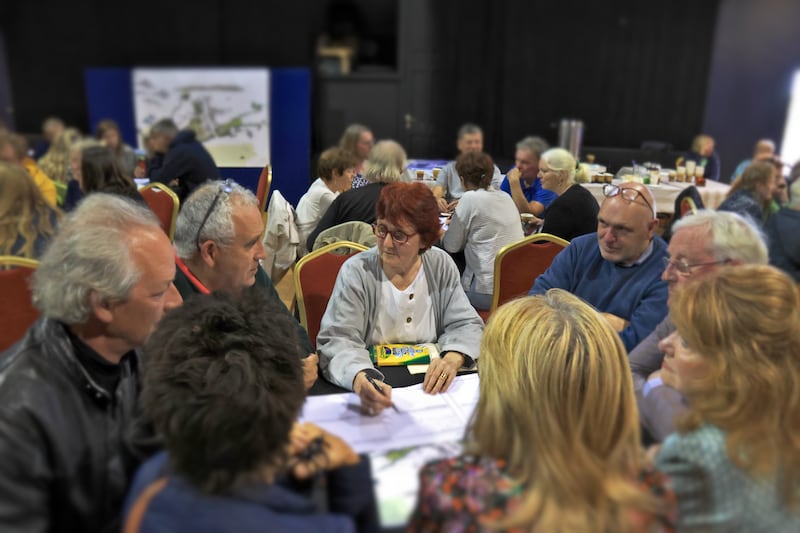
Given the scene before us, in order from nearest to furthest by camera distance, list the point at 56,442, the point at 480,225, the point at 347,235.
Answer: the point at 56,442 → the point at 347,235 → the point at 480,225

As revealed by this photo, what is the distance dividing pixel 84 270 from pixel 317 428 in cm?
60

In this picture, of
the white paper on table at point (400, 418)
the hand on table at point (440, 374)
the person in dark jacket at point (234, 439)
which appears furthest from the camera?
the hand on table at point (440, 374)

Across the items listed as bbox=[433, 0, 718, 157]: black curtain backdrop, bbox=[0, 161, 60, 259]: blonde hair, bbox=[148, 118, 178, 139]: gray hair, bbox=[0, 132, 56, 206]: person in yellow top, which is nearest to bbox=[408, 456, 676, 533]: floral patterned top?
bbox=[0, 161, 60, 259]: blonde hair

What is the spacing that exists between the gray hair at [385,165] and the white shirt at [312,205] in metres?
0.25

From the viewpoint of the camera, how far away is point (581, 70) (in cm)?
945

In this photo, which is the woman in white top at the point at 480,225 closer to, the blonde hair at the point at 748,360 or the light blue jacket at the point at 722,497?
the blonde hair at the point at 748,360

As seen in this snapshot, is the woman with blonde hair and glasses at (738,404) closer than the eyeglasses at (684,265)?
Yes

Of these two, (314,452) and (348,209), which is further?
(348,209)

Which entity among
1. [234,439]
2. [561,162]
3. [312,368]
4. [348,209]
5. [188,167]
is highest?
[561,162]

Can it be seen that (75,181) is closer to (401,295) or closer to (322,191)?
(322,191)

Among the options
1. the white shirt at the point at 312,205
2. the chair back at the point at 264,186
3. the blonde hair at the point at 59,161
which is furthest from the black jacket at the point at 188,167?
the blonde hair at the point at 59,161

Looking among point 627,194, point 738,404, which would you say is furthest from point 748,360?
point 627,194

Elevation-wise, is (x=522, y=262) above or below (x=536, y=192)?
below

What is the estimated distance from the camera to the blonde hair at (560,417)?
0.86 m
